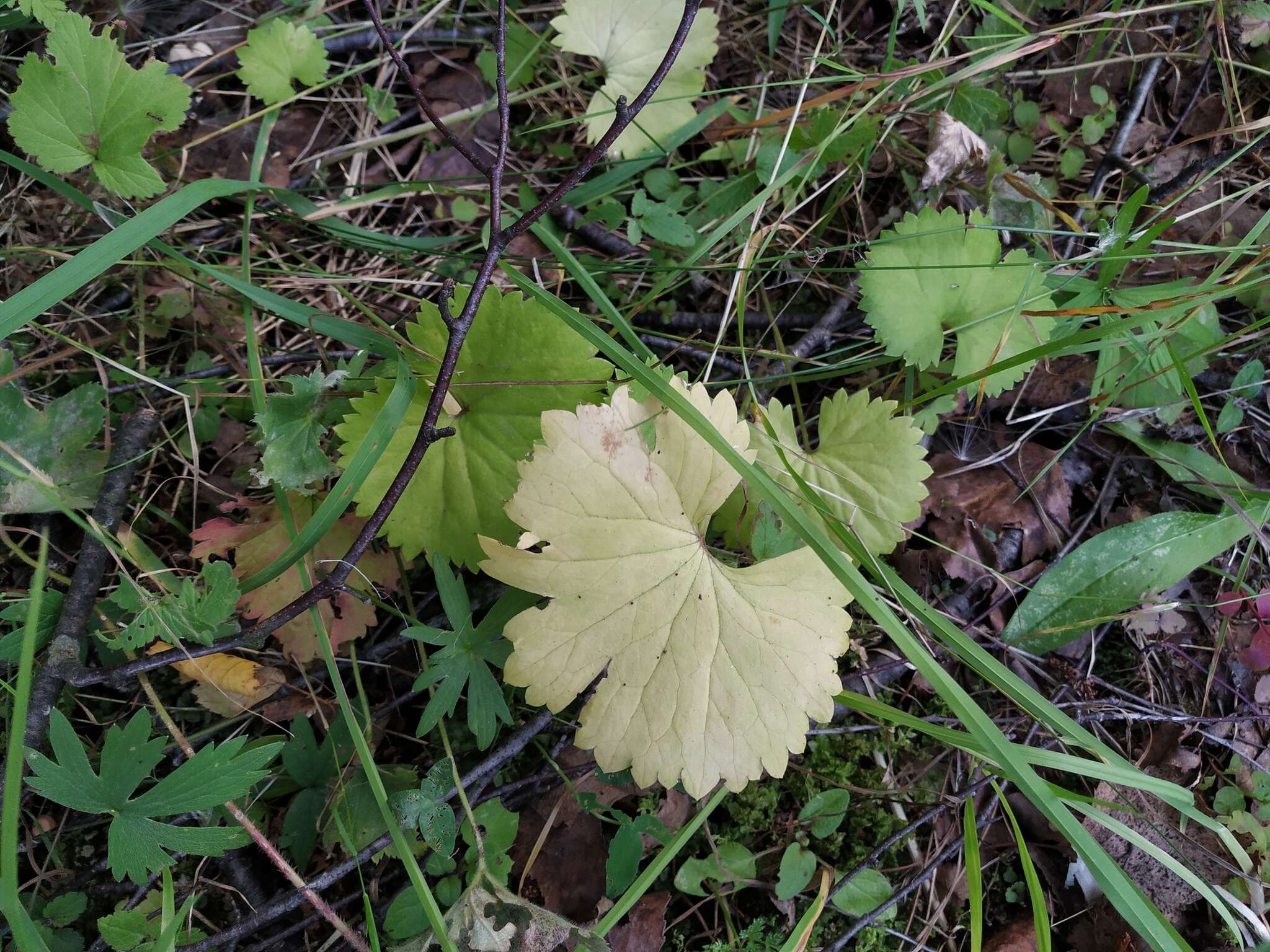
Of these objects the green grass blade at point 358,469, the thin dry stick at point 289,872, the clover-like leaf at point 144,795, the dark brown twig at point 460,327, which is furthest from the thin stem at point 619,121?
the thin dry stick at point 289,872

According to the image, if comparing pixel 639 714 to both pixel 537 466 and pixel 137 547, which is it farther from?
pixel 137 547

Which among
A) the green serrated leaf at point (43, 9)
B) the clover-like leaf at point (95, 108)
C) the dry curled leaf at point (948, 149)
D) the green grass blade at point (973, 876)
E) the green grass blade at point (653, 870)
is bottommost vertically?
the green grass blade at point (973, 876)

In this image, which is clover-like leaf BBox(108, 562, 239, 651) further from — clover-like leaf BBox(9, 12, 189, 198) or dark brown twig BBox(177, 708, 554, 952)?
clover-like leaf BBox(9, 12, 189, 198)

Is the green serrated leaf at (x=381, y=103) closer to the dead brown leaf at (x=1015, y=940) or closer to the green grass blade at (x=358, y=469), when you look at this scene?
the green grass blade at (x=358, y=469)

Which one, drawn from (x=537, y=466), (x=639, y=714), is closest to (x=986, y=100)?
(x=537, y=466)

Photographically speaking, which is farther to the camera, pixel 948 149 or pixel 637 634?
pixel 948 149

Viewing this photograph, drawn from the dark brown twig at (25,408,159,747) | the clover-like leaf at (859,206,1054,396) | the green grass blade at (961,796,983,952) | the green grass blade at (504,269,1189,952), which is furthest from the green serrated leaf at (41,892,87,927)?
the clover-like leaf at (859,206,1054,396)

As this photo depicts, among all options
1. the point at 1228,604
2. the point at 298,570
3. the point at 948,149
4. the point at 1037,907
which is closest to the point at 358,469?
the point at 298,570

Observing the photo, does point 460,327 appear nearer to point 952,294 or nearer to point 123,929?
point 952,294
